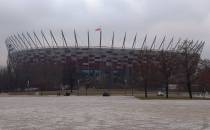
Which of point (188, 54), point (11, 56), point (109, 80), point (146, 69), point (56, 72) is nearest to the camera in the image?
point (188, 54)

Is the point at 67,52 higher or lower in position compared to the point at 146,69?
higher

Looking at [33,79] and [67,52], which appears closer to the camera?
[33,79]

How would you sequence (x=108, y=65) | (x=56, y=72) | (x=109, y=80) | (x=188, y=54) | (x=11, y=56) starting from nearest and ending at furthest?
(x=188, y=54) → (x=56, y=72) → (x=109, y=80) → (x=108, y=65) → (x=11, y=56)

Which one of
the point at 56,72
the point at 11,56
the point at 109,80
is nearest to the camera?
the point at 56,72

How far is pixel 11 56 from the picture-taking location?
166 m

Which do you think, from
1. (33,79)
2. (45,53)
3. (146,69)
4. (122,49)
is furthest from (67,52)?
(146,69)

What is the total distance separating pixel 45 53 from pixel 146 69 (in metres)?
73.4

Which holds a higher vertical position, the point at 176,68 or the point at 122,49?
the point at 122,49

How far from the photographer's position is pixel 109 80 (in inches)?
5379

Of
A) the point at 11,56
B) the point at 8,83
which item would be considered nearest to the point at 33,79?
the point at 8,83

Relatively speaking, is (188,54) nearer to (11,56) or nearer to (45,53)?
(45,53)

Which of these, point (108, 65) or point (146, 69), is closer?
point (146, 69)

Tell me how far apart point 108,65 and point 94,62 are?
5.45 m

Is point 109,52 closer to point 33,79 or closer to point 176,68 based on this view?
point 33,79
